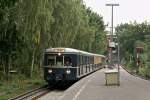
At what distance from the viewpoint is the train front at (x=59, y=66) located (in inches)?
1276

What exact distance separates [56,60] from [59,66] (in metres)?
0.55

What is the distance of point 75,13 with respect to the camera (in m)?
45.2

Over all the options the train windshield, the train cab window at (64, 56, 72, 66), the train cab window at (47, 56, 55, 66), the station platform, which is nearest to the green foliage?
the train windshield

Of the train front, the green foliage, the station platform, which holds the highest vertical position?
the green foliage

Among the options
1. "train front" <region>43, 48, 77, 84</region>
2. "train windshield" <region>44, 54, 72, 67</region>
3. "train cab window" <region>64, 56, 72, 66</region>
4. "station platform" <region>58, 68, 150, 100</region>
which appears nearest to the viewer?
"station platform" <region>58, 68, 150, 100</region>

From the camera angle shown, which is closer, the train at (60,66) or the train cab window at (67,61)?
the train at (60,66)

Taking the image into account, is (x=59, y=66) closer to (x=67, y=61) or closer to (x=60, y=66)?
(x=60, y=66)

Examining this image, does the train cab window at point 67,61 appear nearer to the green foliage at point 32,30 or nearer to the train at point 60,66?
the train at point 60,66

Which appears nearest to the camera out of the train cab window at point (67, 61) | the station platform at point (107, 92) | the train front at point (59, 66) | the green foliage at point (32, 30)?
the station platform at point (107, 92)

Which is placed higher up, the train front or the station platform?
the train front

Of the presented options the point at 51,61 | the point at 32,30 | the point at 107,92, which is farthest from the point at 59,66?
the point at 107,92

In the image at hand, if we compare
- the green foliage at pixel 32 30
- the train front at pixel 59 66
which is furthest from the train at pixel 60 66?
the green foliage at pixel 32 30

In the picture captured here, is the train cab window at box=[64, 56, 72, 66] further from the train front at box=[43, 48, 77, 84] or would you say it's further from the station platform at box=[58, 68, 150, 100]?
the station platform at box=[58, 68, 150, 100]

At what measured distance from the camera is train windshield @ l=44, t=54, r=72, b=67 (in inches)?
1292
